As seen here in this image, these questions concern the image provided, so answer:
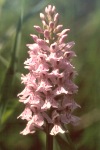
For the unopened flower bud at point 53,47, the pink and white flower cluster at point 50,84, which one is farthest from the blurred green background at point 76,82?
the unopened flower bud at point 53,47

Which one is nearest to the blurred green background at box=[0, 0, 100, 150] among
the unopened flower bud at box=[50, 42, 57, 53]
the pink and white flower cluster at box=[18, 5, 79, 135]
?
the pink and white flower cluster at box=[18, 5, 79, 135]

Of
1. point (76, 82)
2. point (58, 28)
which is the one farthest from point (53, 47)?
point (76, 82)

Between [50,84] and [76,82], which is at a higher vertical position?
[76,82]

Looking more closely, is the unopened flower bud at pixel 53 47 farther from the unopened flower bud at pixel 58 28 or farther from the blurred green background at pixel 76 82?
the blurred green background at pixel 76 82

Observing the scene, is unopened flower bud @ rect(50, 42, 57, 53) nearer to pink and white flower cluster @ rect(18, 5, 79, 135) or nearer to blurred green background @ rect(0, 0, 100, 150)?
pink and white flower cluster @ rect(18, 5, 79, 135)

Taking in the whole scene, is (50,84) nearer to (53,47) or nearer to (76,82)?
(53,47)

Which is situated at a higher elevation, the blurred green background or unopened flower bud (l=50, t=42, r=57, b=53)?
the blurred green background
